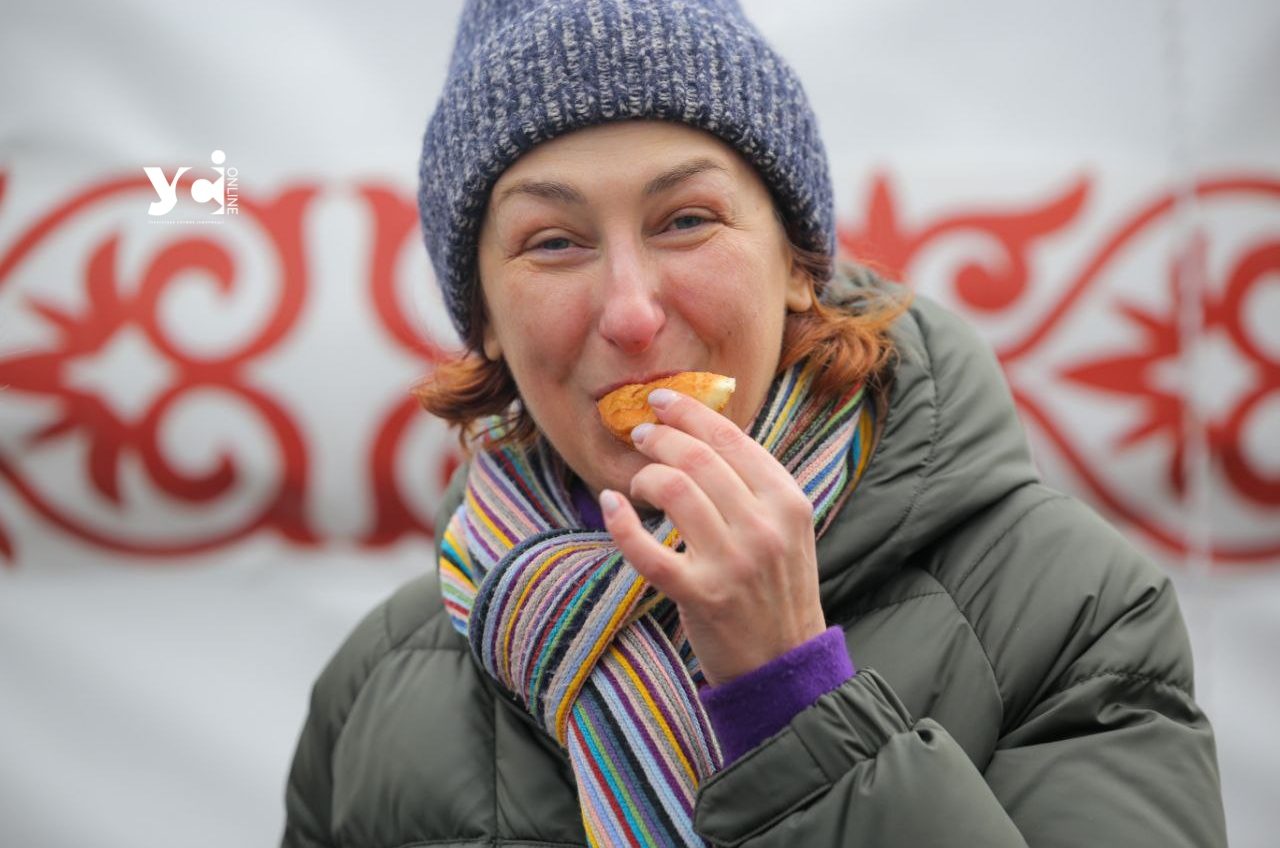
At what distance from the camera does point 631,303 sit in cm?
134

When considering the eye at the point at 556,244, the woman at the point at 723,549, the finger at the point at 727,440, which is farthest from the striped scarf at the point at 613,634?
the eye at the point at 556,244

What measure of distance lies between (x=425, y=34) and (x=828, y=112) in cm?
91

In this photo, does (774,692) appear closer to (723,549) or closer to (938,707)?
(723,549)

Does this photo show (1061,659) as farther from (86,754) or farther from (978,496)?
(86,754)

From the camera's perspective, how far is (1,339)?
2604mm

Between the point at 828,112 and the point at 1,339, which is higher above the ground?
the point at 828,112

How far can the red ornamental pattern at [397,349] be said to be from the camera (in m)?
2.53

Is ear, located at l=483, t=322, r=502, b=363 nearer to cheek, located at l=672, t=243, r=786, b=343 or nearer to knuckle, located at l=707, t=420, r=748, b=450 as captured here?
cheek, located at l=672, t=243, r=786, b=343

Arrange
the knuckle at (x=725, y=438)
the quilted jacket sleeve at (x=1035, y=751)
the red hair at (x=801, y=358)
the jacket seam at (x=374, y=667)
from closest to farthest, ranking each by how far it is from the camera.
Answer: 1. the quilted jacket sleeve at (x=1035, y=751)
2. the knuckle at (x=725, y=438)
3. the red hair at (x=801, y=358)
4. the jacket seam at (x=374, y=667)

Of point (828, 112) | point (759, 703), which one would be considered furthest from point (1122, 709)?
point (828, 112)

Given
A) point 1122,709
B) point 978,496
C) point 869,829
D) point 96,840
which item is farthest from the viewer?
point 96,840

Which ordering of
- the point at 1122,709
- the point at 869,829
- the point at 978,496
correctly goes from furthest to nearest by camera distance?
the point at 978,496
the point at 1122,709
the point at 869,829

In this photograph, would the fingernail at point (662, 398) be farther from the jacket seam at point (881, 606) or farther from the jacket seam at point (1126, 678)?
the jacket seam at point (1126, 678)

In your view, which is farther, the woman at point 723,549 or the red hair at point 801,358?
the red hair at point 801,358
